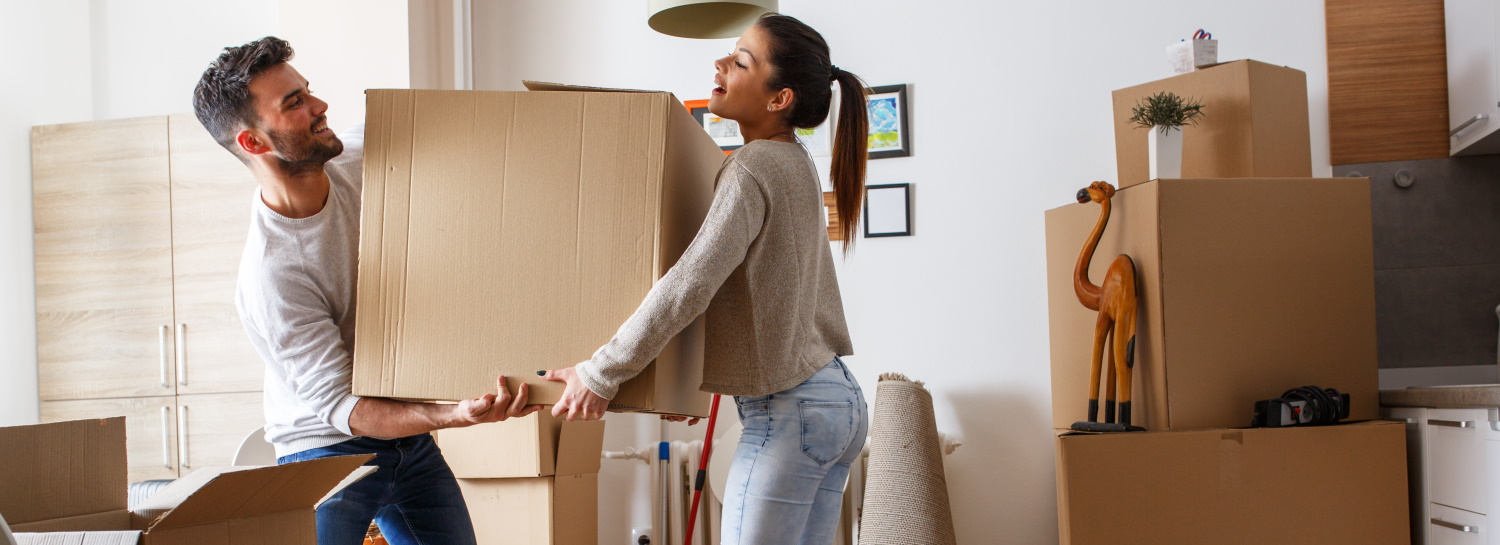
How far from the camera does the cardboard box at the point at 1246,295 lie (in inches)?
92.8

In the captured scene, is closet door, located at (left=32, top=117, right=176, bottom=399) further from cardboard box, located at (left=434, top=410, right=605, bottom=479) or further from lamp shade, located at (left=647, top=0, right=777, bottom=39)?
Answer: lamp shade, located at (left=647, top=0, right=777, bottom=39)

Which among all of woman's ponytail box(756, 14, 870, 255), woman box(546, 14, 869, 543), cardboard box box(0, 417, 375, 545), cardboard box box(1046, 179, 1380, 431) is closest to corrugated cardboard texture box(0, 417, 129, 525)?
cardboard box box(0, 417, 375, 545)

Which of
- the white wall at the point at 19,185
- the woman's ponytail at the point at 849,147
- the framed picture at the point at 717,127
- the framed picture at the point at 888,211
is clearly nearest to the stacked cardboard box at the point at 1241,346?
the framed picture at the point at 888,211

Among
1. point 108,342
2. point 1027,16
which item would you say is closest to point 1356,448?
point 1027,16

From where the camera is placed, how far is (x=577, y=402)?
1.30m

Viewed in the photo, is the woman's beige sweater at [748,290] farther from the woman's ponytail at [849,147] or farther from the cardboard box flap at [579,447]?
the cardboard box flap at [579,447]

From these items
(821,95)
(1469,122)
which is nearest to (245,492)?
(821,95)

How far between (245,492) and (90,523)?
0.25 metres

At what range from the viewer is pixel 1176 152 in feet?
8.55

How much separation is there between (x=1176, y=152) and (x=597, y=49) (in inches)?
72.5

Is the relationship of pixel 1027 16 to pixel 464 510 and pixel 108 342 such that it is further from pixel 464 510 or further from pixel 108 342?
pixel 108 342

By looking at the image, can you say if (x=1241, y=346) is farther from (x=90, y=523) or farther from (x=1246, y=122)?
(x=90, y=523)

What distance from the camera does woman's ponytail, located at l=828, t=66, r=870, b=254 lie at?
150cm

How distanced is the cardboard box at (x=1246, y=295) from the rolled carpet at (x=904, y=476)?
60 cm
